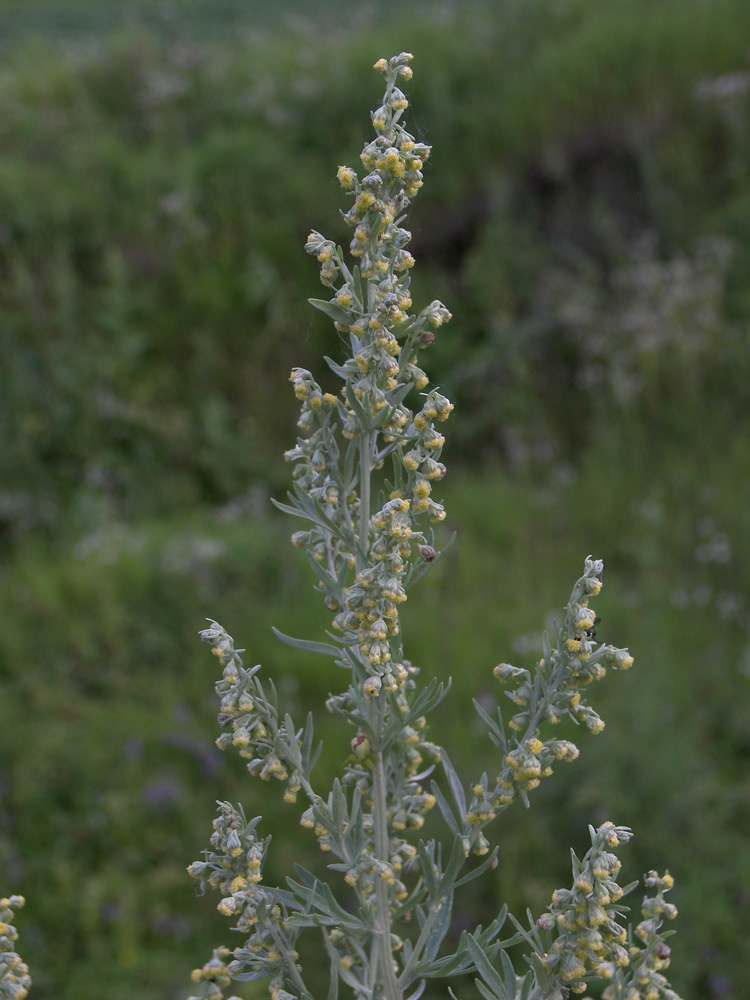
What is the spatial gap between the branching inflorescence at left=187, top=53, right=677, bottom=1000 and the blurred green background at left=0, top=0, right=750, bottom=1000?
2376mm

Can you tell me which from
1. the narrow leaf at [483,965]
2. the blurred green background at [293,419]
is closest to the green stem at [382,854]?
the narrow leaf at [483,965]

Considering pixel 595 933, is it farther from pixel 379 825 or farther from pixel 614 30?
pixel 614 30

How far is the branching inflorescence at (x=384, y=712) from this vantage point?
1.39 meters

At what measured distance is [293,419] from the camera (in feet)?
22.0

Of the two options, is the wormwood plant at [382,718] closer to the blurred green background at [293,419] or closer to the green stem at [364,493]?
the green stem at [364,493]

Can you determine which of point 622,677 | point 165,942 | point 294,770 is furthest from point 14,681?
point 294,770

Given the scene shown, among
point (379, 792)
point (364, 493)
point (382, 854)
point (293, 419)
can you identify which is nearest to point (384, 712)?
point (379, 792)

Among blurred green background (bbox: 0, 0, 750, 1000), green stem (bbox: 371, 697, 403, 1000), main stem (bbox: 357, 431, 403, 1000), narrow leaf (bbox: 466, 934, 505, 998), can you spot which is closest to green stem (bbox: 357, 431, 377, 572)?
main stem (bbox: 357, 431, 403, 1000)

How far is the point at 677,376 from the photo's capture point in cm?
632

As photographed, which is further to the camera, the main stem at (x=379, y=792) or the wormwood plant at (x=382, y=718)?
the main stem at (x=379, y=792)

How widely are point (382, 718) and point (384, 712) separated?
1cm

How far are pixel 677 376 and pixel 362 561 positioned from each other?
524 cm

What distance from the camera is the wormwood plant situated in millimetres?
1389

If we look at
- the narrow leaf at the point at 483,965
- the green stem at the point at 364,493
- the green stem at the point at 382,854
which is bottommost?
the narrow leaf at the point at 483,965
